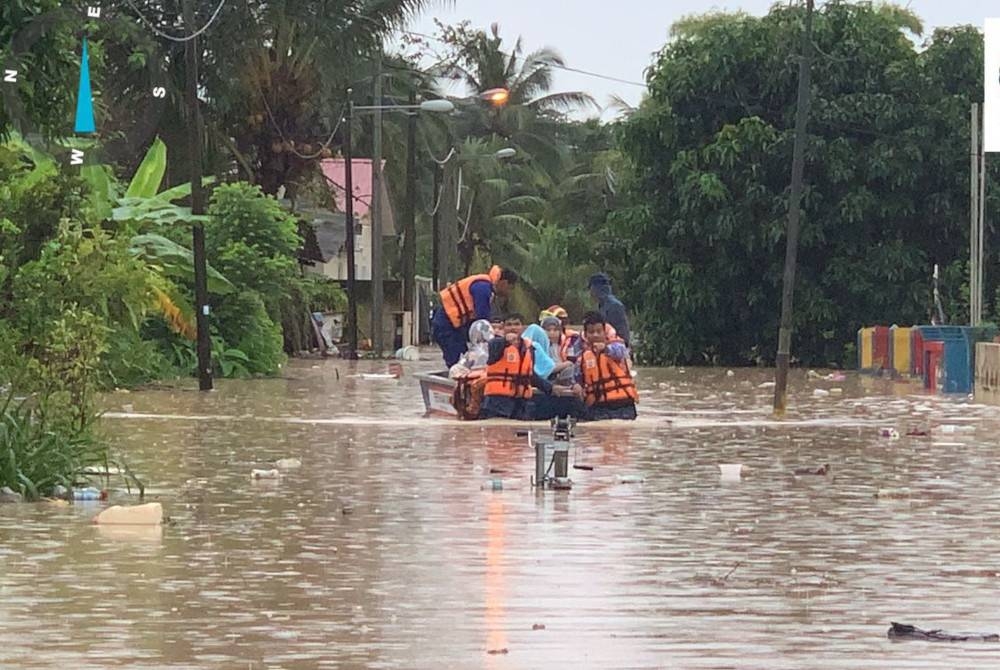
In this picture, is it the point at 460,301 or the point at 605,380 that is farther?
the point at 460,301

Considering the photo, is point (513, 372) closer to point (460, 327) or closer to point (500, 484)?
point (460, 327)

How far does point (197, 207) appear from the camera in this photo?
127 feet

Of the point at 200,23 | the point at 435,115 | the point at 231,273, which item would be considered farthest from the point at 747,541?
the point at 435,115

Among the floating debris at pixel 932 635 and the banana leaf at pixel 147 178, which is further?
the banana leaf at pixel 147 178

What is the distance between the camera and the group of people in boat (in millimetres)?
28219

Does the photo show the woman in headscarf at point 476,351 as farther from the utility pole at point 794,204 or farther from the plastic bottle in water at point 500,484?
the plastic bottle in water at point 500,484

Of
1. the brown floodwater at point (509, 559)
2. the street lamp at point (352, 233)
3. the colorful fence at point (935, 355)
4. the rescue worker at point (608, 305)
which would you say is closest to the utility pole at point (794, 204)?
the rescue worker at point (608, 305)

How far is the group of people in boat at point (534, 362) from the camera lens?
92.6 ft

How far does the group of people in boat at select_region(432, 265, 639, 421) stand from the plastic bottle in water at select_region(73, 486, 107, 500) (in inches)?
421

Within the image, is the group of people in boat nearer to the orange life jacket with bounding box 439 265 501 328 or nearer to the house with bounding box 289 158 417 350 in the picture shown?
the orange life jacket with bounding box 439 265 501 328

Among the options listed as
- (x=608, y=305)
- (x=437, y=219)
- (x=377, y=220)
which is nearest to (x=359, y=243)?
(x=437, y=219)

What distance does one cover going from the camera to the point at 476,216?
105m

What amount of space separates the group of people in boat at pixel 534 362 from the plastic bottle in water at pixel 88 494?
10691mm

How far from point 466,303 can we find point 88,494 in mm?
13534
